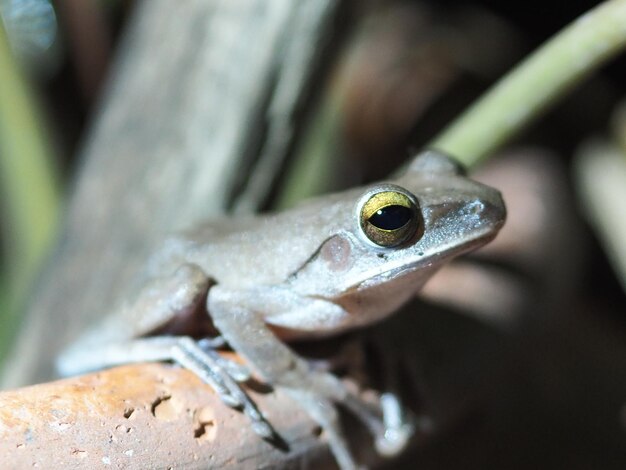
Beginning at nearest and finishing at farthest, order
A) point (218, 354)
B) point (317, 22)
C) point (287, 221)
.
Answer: point (218, 354), point (287, 221), point (317, 22)

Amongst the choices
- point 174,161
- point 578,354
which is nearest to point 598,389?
point 578,354

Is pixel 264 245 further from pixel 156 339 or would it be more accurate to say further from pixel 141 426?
pixel 141 426

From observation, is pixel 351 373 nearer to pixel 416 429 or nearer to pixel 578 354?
pixel 416 429

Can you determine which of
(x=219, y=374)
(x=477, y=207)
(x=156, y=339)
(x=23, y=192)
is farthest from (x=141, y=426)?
(x=23, y=192)

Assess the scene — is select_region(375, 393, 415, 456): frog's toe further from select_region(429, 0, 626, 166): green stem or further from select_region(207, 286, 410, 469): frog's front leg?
select_region(429, 0, 626, 166): green stem

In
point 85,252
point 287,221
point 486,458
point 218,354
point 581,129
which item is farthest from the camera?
point 581,129

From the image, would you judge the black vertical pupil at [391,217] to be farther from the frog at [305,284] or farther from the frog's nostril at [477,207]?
the frog's nostril at [477,207]

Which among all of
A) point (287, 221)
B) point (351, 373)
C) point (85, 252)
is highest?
point (287, 221)
